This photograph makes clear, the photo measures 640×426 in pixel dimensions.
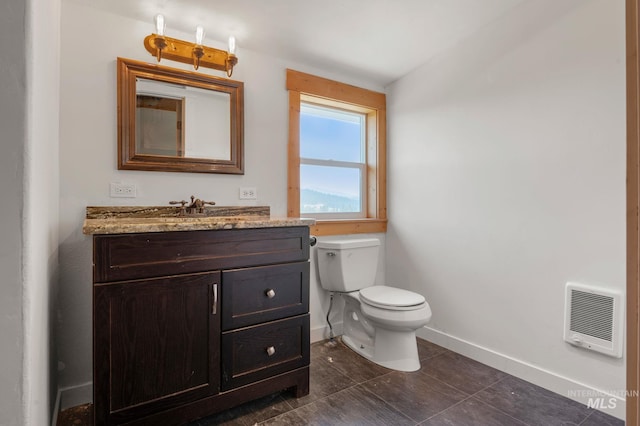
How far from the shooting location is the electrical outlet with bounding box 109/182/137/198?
181 cm

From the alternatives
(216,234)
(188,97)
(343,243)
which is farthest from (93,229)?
(343,243)

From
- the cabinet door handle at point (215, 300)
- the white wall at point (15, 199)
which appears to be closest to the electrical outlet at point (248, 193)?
the cabinet door handle at point (215, 300)

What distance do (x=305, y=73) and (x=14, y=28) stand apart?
2007 mm

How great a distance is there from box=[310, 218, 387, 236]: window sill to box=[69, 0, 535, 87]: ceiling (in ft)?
4.10

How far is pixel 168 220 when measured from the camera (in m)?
1.73

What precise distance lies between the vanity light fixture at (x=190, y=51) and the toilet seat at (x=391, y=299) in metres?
1.71

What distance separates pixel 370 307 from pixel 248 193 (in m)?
1.14

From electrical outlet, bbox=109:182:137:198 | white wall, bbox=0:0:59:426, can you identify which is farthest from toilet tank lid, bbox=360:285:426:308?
white wall, bbox=0:0:59:426

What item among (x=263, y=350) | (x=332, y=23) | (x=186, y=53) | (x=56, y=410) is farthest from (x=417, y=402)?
(x=186, y=53)

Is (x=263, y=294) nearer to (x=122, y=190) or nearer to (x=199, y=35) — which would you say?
(x=122, y=190)

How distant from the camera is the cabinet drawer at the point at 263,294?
5.01 ft

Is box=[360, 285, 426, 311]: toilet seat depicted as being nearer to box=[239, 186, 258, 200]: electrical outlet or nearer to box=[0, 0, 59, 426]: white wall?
box=[239, 186, 258, 200]: electrical outlet

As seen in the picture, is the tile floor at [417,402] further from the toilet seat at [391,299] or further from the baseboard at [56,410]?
the baseboard at [56,410]

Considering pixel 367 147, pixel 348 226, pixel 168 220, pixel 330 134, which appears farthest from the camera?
pixel 367 147
